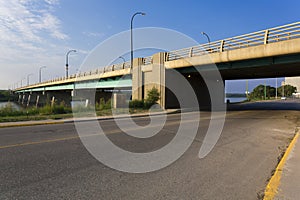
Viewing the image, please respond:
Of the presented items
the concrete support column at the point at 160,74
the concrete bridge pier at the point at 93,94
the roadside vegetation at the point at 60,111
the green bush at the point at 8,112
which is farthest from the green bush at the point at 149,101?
the concrete bridge pier at the point at 93,94

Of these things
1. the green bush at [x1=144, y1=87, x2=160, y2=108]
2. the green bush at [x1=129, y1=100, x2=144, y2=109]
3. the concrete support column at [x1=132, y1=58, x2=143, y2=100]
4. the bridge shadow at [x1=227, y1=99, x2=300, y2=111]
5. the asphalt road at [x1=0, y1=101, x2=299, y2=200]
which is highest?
the concrete support column at [x1=132, y1=58, x2=143, y2=100]

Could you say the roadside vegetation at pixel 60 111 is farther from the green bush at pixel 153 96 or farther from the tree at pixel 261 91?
the tree at pixel 261 91

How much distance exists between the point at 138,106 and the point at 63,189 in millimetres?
20826

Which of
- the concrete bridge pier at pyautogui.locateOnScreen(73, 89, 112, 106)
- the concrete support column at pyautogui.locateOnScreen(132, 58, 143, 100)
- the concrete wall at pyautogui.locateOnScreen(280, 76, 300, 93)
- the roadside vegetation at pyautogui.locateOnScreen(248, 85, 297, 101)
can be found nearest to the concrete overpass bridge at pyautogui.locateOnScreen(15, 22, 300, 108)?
the concrete support column at pyautogui.locateOnScreen(132, 58, 143, 100)

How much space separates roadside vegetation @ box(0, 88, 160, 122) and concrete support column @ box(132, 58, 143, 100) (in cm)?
328

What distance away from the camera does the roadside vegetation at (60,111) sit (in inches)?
633

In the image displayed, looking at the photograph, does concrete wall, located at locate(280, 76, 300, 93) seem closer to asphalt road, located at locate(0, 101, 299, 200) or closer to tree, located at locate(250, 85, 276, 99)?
tree, located at locate(250, 85, 276, 99)

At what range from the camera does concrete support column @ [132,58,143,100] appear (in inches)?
1153

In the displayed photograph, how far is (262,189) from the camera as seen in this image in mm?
3990

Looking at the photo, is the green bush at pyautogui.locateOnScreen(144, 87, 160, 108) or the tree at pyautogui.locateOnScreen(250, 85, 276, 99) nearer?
the green bush at pyautogui.locateOnScreen(144, 87, 160, 108)

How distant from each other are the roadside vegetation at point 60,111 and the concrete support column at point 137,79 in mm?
3280

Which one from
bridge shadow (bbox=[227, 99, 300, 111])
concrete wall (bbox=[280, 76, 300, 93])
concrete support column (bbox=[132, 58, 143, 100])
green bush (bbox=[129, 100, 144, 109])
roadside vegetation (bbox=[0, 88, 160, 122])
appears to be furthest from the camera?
concrete wall (bbox=[280, 76, 300, 93])

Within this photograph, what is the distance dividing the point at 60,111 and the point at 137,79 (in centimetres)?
1270

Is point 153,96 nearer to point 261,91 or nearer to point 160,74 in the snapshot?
point 160,74
